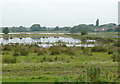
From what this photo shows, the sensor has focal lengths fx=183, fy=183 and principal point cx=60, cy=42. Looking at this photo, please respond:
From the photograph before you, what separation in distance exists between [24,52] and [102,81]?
52.9 feet

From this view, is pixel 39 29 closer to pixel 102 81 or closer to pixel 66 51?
pixel 66 51

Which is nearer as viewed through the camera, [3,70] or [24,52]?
[3,70]

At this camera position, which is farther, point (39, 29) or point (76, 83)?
point (39, 29)

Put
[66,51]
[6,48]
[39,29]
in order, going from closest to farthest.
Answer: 1. [66,51]
2. [6,48]
3. [39,29]

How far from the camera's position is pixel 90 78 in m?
8.07

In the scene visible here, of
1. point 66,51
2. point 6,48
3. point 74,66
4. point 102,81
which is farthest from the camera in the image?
point 6,48

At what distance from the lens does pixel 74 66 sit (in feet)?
43.7

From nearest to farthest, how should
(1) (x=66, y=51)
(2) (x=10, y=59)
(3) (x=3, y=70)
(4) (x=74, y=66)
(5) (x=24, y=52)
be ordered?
(3) (x=3, y=70) < (4) (x=74, y=66) < (2) (x=10, y=59) < (5) (x=24, y=52) < (1) (x=66, y=51)

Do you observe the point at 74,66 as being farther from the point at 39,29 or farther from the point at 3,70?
the point at 39,29

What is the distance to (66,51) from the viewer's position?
2462cm

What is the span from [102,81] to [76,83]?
41.7 inches

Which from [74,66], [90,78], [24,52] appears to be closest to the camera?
[90,78]

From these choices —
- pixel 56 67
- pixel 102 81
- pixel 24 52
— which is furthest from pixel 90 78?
pixel 24 52

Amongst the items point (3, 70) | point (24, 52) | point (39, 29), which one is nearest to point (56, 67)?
point (3, 70)
